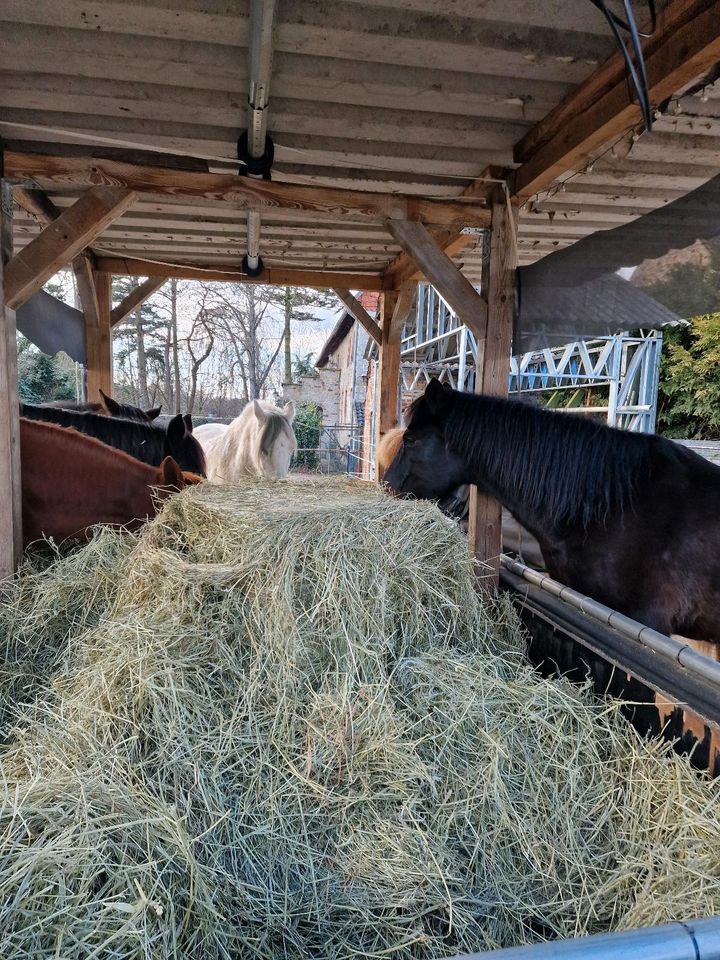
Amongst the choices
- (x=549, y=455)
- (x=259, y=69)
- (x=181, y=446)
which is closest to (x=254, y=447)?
(x=181, y=446)

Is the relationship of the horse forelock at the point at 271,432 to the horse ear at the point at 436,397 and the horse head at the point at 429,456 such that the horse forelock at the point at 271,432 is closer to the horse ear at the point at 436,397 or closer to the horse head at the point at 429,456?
the horse head at the point at 429,456

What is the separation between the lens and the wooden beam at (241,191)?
7.90 feet

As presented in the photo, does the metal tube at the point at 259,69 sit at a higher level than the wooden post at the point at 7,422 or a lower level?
higher

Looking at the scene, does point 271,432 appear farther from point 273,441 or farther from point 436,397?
point 436,397

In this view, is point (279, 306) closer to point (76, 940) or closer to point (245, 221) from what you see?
point (245, 221)

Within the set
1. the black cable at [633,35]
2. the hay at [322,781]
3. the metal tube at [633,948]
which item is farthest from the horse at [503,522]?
the metal tube at [633,948]

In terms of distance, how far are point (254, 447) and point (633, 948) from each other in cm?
471

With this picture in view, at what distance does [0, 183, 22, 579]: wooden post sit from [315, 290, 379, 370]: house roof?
14685mm

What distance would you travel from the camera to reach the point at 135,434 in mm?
3682

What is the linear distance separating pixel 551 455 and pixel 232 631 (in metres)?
1.62

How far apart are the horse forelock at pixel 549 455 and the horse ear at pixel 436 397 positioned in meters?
0.04

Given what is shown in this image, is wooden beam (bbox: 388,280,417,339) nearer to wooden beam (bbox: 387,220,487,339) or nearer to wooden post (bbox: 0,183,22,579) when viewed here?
wooden beam (bbox: 387,220,487,339)

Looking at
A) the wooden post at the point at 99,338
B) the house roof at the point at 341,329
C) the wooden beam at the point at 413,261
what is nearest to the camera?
the wooden beam at the point at 413,261

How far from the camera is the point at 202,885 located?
106cm
